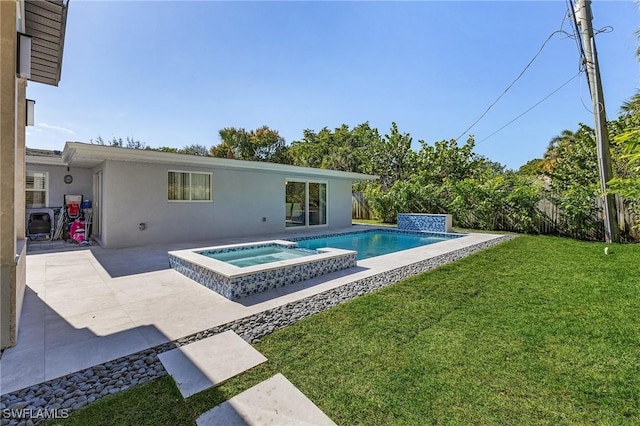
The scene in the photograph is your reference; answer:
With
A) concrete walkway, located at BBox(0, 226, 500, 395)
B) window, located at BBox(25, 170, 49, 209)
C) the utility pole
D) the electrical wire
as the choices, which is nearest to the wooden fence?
the utility pole

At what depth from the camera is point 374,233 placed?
13688 millimetres

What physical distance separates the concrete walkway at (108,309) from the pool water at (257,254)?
115 cm

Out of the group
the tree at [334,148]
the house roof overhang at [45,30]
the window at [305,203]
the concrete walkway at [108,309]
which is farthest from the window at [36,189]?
the tree at [334,148]

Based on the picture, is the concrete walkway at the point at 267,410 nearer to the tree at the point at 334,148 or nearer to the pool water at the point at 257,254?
the pool water at the point at 257,254

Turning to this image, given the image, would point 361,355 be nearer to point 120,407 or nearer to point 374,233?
point 120,407

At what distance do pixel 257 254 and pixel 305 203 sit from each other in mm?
6396

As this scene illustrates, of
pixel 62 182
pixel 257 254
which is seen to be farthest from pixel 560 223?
pixel 62 182

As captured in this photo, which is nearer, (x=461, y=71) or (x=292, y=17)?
(x=292, y=17)

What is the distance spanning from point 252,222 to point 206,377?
9.71m

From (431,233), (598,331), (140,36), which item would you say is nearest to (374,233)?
(431,233)

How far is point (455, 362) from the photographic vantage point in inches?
106

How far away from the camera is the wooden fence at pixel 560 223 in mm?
9797

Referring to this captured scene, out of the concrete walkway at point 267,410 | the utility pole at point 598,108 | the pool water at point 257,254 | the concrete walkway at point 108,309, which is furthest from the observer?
the utility pole at point 598,108

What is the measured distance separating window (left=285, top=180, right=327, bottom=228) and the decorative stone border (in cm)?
921
